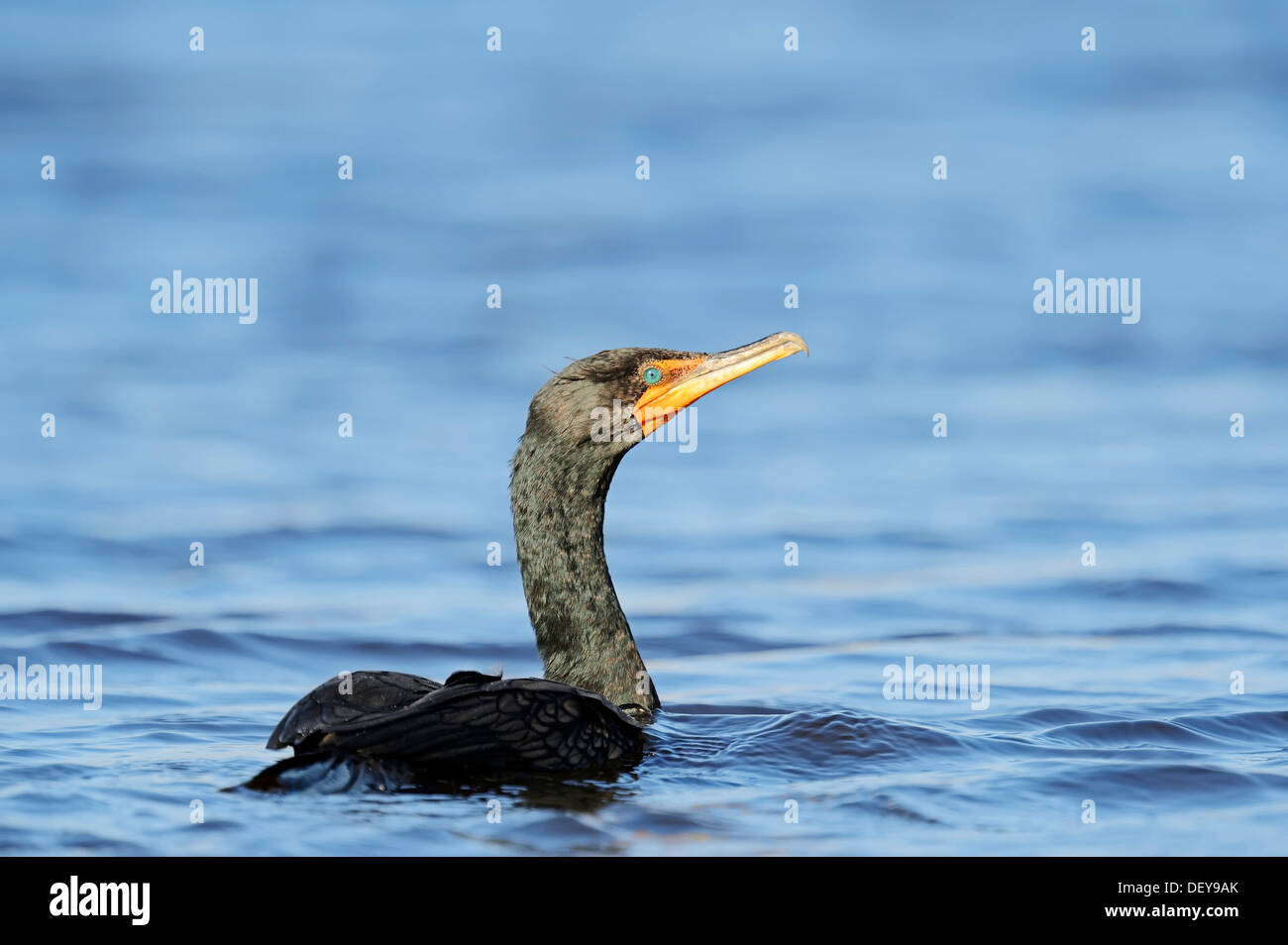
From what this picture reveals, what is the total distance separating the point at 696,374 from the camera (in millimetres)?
8016

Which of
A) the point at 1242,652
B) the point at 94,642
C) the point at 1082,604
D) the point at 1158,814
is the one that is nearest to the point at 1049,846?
the point at 1158,814

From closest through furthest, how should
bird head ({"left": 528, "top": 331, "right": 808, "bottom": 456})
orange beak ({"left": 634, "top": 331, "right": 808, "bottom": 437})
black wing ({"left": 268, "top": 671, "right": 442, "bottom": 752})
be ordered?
black wing ({"left": 268, "top": 671, "right": 442, "bottom": 752}) < bird head ({"left": 528, "top": 331, "right": 808, "bottom": 456}) < orange beak ({"left": 634, "top": 331, "right": 808, "bottom": 437})

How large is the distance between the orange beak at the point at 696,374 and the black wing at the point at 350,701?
175 cm

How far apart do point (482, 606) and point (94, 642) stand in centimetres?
223

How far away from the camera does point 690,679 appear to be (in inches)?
374

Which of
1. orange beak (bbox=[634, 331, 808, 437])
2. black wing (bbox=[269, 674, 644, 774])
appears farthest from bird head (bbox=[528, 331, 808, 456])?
black wing (bbox=[269, 674, 644, 774])

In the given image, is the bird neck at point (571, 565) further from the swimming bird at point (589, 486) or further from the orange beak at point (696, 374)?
the orange beak at point (696, 374)

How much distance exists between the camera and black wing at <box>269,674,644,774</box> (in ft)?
20.6

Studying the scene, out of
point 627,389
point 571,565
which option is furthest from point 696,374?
point 571,565

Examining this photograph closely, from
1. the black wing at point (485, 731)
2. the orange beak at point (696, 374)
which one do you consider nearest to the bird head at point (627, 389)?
the orange beak at point (696, 374)

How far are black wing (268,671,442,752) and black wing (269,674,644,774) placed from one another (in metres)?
0.05

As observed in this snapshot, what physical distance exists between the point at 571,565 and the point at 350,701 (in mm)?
1515

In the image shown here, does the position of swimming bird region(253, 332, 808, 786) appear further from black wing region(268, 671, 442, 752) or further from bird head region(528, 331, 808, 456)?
black wing region(268, 671, 442, 752)

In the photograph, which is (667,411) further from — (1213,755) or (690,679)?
(1213,755)
